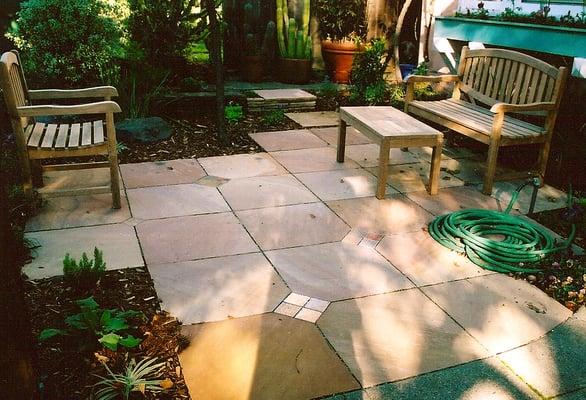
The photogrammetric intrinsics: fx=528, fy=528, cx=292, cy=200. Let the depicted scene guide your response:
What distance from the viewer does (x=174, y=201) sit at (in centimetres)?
455

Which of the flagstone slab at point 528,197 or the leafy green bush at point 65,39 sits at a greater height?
the leafy green bush at point 65,39

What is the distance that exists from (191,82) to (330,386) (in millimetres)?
5674

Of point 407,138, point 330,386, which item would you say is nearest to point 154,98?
point 407,138

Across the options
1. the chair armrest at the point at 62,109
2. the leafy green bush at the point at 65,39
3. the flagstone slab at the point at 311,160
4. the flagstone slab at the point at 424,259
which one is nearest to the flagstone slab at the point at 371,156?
the flagstone slab at the point at 311,160

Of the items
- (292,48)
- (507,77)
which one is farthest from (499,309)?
(292,48)

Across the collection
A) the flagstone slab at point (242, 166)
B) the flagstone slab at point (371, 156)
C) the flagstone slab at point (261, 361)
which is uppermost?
the flagstone slab at point (371, 156)

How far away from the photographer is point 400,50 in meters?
9.43

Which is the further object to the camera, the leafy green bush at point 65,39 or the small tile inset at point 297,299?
the leafy green bush at point 65,39

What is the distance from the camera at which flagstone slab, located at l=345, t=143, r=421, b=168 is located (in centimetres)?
564

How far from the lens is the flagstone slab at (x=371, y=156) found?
564cm

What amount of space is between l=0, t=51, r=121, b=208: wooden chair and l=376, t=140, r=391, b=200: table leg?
7.17 feet

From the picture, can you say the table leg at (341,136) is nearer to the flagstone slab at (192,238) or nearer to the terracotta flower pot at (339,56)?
the flagstone slab at (192,238)

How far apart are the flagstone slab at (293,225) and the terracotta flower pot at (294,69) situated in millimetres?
4409

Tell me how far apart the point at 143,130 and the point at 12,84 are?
2.09m
